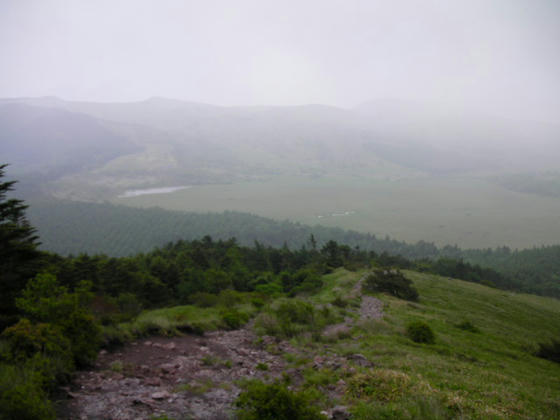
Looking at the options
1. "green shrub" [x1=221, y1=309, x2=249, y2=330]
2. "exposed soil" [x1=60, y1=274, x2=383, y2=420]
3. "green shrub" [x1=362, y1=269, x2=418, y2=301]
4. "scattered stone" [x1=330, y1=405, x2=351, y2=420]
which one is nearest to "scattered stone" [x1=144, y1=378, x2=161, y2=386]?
"exposed soil" [x1=60, y1=274, x2=383, y2=420]

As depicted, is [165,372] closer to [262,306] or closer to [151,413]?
[151,413]

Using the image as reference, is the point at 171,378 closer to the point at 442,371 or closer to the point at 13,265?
the point at 442,371

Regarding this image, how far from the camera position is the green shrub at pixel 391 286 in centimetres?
3584

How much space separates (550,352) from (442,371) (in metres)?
16.1

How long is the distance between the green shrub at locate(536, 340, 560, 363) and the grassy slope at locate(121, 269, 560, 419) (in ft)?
2.32

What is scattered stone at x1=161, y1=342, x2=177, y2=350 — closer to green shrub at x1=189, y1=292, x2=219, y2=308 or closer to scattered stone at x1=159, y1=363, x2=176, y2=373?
scattered stone at x1=159, y1=363, x2=176, y2=373

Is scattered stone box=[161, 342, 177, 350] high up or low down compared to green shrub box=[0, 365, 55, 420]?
down

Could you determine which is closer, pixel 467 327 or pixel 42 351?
pixel 42 351

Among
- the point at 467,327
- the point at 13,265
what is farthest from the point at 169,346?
the point at 467,327

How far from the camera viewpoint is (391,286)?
120ft

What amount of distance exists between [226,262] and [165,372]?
54.5m

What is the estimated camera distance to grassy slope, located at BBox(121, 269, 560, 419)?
27.4 feet

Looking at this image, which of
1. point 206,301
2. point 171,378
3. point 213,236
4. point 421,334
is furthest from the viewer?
point 213,236

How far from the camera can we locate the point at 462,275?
269 feet
